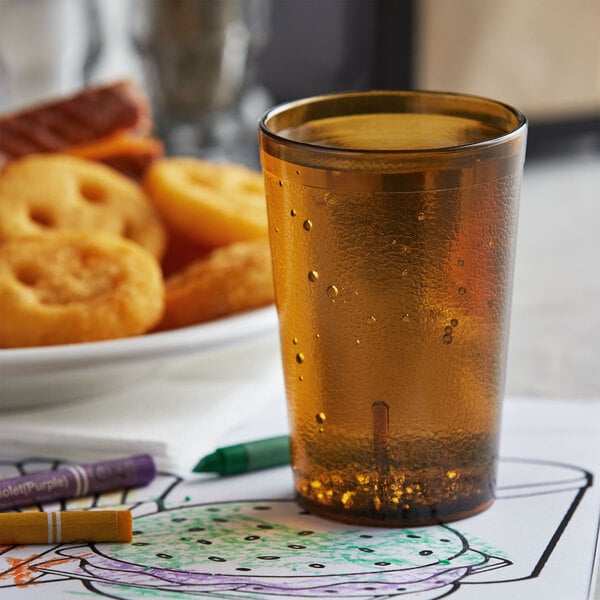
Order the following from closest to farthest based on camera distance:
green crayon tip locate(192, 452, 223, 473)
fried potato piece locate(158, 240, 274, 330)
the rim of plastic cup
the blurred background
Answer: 1. the rim of plastic cup
2. green crayon tip locate(192, 452, 223, 473)
3. fried potato piece locate(158, 240, 274, 330)
4. the blurred background

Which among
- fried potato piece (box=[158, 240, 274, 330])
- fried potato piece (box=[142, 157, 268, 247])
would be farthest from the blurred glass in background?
fried potato piece (box=[158, 240, 274, 330])

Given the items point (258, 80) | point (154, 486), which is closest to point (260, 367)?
point (154, 486)

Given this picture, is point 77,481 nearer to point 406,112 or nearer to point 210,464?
point 210,464

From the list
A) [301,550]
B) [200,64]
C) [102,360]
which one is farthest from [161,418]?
[200,64]

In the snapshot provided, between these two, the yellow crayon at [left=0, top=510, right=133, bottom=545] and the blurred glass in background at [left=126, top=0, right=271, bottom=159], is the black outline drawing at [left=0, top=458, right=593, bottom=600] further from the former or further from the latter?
the blurred glass in background at [left=126, top=0, right=271, bottom=159]

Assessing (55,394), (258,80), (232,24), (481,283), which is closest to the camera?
(481,283)

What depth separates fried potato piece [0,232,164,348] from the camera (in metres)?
0.63

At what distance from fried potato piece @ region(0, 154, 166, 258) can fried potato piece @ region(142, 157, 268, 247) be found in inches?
0.6

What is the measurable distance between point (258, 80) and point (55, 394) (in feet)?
2.70

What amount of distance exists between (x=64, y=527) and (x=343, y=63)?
0.90m

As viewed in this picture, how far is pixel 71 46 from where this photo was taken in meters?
1.21

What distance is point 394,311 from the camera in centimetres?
47

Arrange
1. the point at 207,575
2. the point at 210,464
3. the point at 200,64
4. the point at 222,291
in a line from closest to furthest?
the point at 207,575, the point at 210,464, the point at 222,291, the point at 200,64

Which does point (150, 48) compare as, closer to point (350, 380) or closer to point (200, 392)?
point (200, 392)
